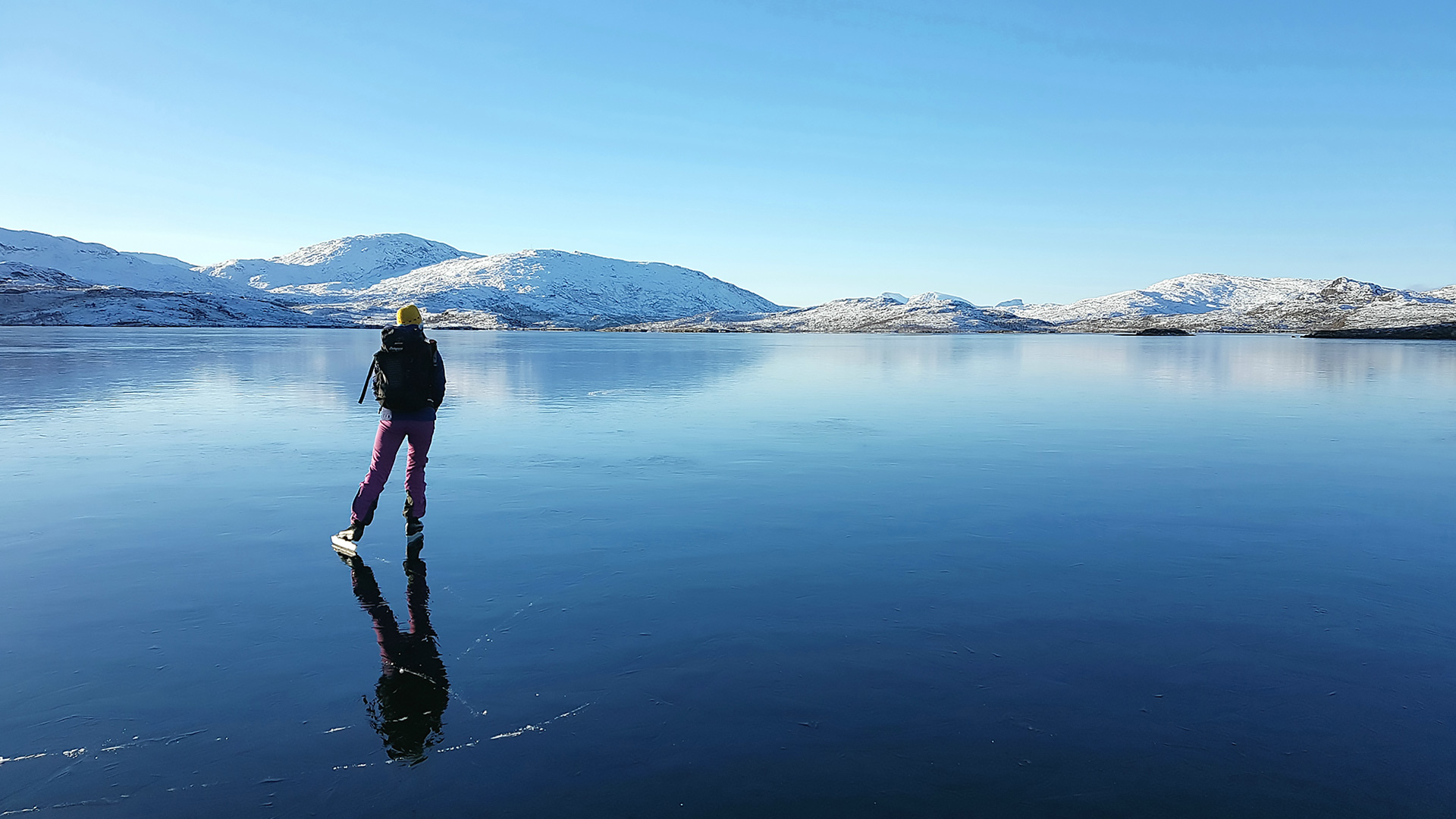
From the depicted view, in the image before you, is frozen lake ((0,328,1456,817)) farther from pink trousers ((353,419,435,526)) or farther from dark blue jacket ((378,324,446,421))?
dark blue jacket ((378,324,446,421))

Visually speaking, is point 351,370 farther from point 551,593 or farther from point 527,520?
point 551,593

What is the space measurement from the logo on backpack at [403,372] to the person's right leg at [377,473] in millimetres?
282

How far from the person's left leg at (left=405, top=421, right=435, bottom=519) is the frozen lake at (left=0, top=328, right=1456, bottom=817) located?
578mm

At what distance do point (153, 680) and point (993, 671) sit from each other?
5704 millimetres

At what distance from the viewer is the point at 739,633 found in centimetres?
618

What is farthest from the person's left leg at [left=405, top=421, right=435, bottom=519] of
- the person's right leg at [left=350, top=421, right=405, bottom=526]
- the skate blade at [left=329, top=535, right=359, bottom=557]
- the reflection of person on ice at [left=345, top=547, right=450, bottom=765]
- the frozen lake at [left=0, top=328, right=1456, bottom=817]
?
the reflection of person on ice at [left=345, top=547, right=450, bottom=765]

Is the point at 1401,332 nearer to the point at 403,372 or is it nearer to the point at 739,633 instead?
the point at 739,633

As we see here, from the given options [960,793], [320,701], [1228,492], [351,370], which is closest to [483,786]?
[320,701]

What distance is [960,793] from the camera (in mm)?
4156

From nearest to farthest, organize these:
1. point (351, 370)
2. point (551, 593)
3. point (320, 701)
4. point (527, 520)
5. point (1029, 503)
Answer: point (320, 701) < point (551, 593) < point (527, 520) < point (1029, 503) < point (351, 370)

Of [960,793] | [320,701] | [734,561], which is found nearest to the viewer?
[960,793]

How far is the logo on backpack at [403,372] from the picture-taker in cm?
925

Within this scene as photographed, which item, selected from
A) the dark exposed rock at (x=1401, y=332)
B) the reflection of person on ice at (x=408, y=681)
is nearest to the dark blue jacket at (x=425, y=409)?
the reflection of person on ice at (x=408, y=681)

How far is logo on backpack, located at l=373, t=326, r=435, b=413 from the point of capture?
925 cm
